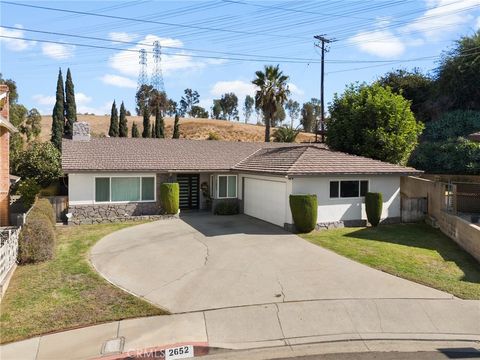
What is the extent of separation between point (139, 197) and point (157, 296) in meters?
12.1

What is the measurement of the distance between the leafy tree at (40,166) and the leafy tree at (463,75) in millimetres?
30151

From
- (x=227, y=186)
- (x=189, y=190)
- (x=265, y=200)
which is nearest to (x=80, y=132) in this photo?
(x=189, y=190)

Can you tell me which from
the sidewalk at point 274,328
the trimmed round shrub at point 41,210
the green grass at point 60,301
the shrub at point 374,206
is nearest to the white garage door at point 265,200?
the shrub at point 374,206

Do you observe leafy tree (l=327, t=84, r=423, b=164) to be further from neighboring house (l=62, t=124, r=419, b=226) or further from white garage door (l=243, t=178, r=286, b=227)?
white garage door (l=243, t=178, r=286, b=227)

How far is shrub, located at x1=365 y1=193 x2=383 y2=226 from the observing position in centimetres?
1900

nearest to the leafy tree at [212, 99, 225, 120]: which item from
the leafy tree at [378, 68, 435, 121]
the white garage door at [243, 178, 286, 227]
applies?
the leafy tree at [378, 68, 435, 121]

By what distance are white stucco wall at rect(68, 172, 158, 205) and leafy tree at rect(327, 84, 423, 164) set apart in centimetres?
1501

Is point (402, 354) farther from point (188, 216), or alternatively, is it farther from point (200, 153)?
point (200, 153)

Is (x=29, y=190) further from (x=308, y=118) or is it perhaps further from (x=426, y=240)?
(x=308, y=118)

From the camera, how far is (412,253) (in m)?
14.5

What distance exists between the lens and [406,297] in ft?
32.6

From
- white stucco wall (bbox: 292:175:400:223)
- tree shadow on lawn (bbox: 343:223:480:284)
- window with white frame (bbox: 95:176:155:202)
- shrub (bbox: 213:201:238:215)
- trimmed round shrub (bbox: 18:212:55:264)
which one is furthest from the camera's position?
shrub (bbox: 213:201:238:215)

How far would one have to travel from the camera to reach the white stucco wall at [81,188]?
65.2ft

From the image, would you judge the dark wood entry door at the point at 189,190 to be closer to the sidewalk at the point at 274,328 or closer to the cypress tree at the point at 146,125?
the sidewalk at the point at 274,328
